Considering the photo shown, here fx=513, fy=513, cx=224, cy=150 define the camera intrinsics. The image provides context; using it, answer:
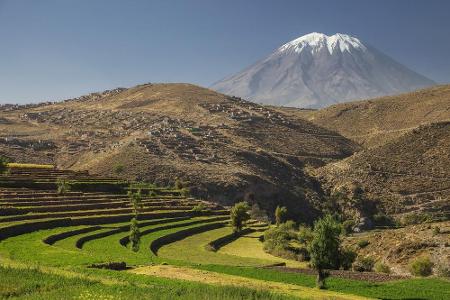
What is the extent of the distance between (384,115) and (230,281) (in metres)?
139

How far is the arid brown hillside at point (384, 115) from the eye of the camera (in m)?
143

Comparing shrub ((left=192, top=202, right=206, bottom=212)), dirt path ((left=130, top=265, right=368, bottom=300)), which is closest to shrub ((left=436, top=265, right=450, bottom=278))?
dirt path ((left=130, top=265, right=368, bottom=300))

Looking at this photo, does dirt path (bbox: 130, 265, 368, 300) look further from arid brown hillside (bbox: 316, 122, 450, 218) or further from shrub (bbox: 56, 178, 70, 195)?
arid brown hillside (bbox: 316, 122, 450, 218)

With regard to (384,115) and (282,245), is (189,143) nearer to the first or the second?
(282,245)

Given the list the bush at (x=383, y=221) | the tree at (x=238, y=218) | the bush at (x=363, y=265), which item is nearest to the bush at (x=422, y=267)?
the bush at (x=363, y=265)

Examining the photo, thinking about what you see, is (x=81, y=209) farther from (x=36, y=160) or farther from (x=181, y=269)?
(x=36, y=160)

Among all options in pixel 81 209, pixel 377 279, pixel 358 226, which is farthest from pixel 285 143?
pixel 377 279

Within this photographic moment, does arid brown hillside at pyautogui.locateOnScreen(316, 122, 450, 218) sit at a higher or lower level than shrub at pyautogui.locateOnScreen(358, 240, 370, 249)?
higher

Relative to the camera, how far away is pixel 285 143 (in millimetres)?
133250

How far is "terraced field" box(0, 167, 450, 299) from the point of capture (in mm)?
22812

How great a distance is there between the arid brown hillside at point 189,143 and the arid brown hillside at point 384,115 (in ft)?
29.9

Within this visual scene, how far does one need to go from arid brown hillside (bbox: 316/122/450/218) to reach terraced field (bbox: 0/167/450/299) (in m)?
37.7

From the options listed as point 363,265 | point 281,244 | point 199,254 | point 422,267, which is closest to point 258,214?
point 281,244

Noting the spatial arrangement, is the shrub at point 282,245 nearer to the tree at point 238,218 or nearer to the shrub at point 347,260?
the tree at point 238,218
